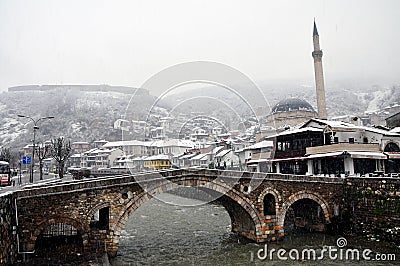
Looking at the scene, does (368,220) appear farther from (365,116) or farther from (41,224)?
(365,116)

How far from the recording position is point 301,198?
2375 cm

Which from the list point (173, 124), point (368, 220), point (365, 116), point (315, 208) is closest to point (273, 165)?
point (315, 208)

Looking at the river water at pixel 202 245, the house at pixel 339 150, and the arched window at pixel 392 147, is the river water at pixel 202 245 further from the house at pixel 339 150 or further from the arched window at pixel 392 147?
the arched window at pixel 392 147

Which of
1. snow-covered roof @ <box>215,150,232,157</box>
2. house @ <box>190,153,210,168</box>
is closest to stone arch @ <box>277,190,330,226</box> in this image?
house @ <box>190,153,210,168</box>

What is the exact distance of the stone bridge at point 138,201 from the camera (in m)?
16.7

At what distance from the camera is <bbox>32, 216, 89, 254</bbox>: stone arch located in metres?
16.4

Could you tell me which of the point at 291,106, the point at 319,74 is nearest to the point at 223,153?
the point at 291,106

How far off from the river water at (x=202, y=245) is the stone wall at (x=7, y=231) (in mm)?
5014

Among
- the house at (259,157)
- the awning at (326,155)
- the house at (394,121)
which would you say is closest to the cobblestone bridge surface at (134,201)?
the awning at (326,155)

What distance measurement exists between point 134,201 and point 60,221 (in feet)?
13.2

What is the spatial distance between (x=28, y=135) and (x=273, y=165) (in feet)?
340

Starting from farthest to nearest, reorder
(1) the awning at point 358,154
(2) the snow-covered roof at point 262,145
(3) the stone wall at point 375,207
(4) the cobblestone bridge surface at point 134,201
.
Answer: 1. (2) the snow-covered roof at point 262,145
2. (1) the awning at point 358,154
3. (3) the stone wall at point 375,207
4. (4) the cobblestone bridge surface at point 134,201

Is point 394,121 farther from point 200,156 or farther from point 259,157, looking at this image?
point 200,156

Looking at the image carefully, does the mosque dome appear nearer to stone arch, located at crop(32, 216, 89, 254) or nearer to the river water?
the river water
